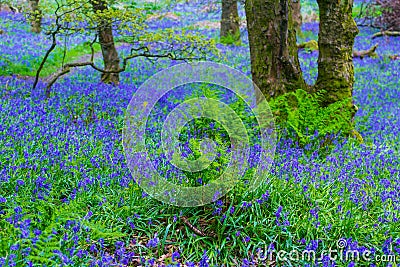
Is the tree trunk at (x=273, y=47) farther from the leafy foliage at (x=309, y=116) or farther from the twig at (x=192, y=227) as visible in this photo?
the twig at (x=192, y=227)

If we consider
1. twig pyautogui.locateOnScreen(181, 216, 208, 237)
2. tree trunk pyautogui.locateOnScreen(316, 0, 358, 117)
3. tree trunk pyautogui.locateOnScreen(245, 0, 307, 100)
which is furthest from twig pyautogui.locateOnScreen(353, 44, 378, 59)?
twig pyautogui.locateOnScreen(181, 216, 208, 237)

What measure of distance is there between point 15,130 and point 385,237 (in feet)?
13.6

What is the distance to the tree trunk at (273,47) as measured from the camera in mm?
6480

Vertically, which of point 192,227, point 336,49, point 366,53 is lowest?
point 366,53

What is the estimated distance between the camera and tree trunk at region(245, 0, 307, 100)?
6480mm

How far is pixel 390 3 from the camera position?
1655cm

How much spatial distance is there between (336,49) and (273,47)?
96 centimetres

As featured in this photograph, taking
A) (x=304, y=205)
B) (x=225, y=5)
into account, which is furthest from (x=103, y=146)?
(x=225, y=5)

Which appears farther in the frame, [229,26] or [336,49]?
[229,26]

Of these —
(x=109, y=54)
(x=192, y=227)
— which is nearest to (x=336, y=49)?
(x=192, y=227)

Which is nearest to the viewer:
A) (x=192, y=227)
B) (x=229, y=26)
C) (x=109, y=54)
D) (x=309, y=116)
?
(x=192, y=227)

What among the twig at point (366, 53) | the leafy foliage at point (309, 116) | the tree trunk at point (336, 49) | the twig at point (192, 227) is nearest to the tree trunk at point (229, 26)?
the twig at point (366, 53)

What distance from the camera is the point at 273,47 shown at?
6.58 metres

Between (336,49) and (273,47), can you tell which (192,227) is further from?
(336,49)
